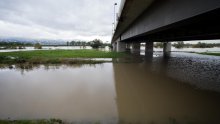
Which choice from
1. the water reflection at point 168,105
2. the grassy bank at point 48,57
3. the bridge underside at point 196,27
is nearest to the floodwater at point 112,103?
the water reflection at point 168,105

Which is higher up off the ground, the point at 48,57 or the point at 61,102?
the point at 48,57

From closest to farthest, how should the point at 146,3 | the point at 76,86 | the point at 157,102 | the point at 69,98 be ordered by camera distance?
the point at 157,102 → the point at 69,98 → the point at 146,3 → the point at 76,86

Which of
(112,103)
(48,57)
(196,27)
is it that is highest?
(196,27)

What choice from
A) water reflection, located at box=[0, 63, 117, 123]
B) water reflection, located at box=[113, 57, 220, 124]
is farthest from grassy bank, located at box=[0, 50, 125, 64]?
water reflection, located at box=[113, 57, 220, 124]

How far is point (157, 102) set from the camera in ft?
29.9

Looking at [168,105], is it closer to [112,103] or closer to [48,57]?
[112,103]

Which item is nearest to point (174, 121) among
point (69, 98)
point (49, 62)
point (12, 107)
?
point (69, 98)

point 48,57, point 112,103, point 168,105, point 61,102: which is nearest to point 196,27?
point 168,105

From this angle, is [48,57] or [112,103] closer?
[112,103]

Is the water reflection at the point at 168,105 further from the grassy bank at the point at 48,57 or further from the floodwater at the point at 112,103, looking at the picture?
the grassy bank at the point at 48,57

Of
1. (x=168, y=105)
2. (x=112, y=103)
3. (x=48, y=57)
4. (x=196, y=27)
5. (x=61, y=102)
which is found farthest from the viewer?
(x=48, y=57)

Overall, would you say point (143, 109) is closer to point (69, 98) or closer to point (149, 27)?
point (69, 98)

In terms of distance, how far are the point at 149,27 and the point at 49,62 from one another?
18.1m

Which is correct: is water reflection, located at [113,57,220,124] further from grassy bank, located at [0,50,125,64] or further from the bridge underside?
grassy bank, located at [0,50,125,64]
